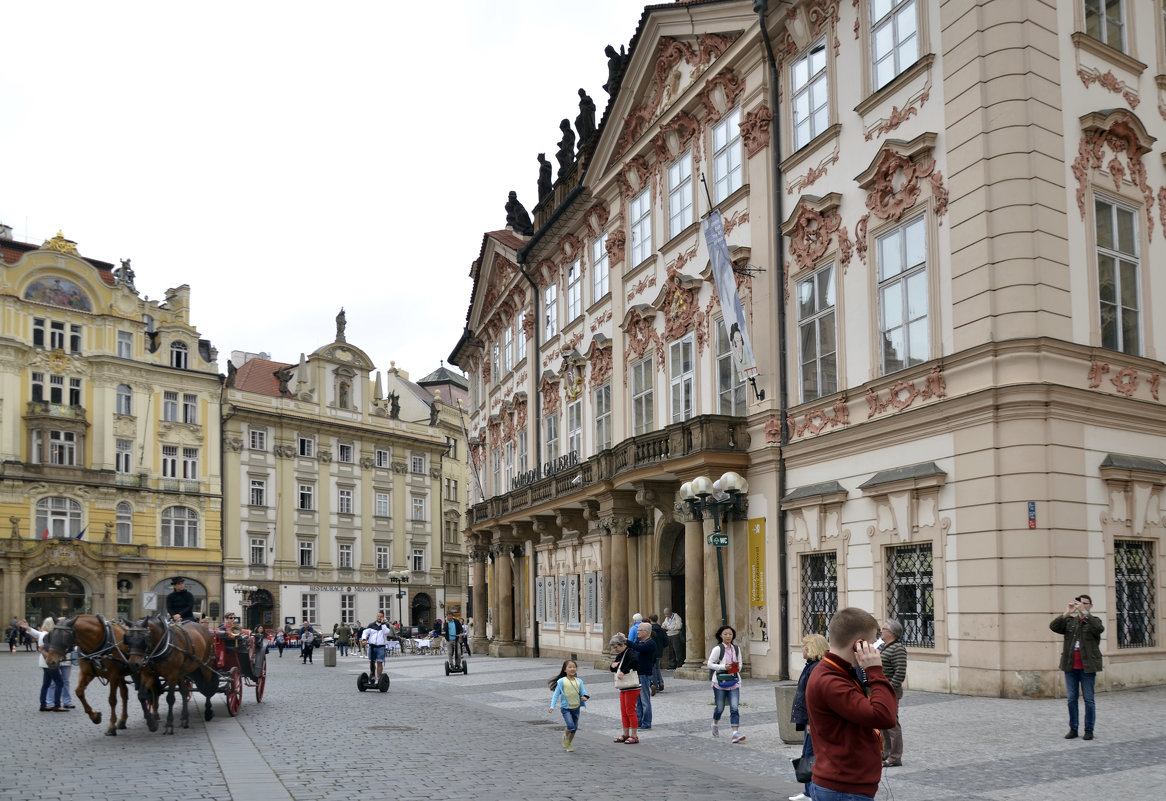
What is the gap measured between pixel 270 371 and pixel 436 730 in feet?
216

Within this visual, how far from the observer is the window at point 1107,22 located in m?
20.1

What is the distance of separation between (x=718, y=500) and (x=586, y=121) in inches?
703

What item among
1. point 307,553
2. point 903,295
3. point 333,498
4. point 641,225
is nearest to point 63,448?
point 307,553

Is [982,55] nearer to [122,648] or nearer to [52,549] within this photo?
[122,648]

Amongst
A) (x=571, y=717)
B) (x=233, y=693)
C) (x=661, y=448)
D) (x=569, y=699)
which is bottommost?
(x=233, y=693)

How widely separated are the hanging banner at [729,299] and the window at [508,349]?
859 inches

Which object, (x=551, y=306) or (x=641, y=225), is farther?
(x=551, y=306)

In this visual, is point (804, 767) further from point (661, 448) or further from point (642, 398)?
point (642, 398)

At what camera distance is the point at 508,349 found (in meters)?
46.6

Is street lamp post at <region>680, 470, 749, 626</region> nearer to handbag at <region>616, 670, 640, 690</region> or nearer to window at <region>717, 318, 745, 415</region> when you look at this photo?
window at <region>717, 318, 745, 415</region>

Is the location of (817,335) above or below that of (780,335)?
below

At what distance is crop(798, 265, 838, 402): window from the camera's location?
23.0 metres

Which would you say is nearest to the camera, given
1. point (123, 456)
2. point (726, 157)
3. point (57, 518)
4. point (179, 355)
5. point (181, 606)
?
point (181, 606)

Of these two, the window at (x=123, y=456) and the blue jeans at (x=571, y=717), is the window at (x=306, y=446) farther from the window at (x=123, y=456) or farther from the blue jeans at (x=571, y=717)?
the blue jeans at (x=571, y=717)
